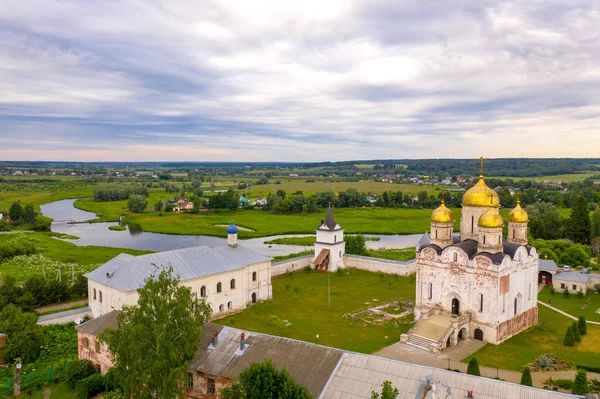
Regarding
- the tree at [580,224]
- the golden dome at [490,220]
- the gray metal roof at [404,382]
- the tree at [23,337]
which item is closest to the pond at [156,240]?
the tree at [580,224]

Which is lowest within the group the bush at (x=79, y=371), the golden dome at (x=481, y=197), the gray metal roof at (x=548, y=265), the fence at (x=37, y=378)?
the fence at (x=37, y=378)

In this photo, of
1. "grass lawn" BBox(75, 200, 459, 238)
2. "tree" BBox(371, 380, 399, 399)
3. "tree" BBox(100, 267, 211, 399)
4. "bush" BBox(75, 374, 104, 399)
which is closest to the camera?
"tree" BBox(371, 380, 399, 399)

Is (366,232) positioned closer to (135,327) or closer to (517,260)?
(517,260)

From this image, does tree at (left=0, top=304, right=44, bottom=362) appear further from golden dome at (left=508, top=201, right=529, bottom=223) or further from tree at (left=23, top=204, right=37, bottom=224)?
tree at (left=23, top=204, right=37, bottom=224)

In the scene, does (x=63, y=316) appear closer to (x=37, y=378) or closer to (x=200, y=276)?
(x=37, y=378)

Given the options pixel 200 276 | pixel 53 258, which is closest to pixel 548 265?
pixel 200 276

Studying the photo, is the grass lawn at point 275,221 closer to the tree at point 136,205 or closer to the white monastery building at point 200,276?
the tree at point 136,205

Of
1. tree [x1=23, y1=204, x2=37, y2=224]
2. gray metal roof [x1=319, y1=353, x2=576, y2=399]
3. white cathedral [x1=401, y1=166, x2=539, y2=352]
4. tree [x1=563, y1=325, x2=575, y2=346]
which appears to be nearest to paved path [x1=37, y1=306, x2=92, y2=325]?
gray metal roof [x1=319, y1=353, x2=576, y2=399]
